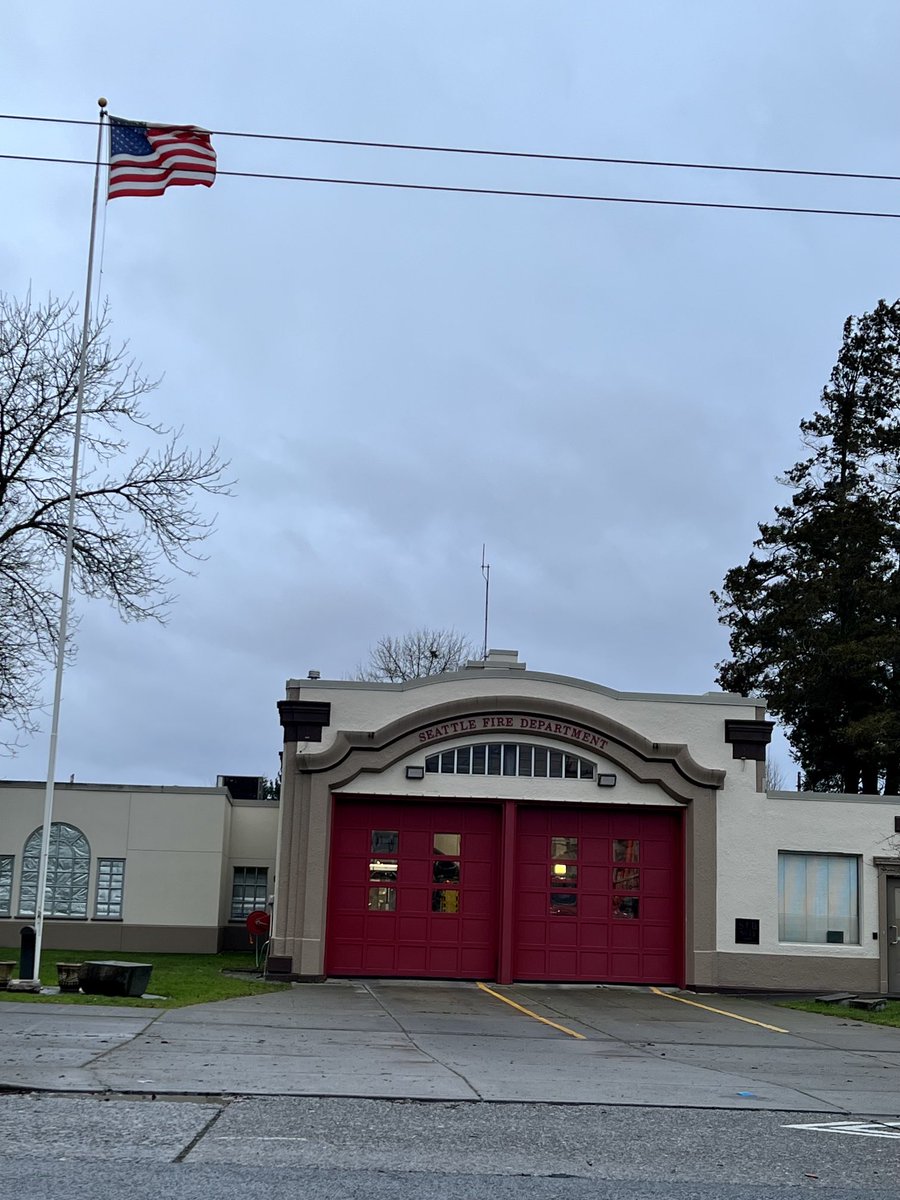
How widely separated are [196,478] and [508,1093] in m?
18.4

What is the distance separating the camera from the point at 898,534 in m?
44.8

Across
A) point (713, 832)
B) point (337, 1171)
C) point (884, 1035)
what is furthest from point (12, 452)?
point (337, 1171)

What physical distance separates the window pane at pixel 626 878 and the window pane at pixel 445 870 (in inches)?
113

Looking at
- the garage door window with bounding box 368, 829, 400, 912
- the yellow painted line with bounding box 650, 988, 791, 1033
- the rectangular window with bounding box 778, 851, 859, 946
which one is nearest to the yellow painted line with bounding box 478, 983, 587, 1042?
the garage door window with bounding box 368, 829, 400, 912

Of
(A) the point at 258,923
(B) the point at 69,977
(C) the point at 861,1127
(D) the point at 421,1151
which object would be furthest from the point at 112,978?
(C) the point at 861,1127

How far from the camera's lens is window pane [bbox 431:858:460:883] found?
2469cm

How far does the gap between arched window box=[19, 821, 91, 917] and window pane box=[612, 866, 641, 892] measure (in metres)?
11.1

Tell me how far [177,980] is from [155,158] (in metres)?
12.3

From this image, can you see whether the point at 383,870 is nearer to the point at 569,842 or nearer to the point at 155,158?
the point at 569,842

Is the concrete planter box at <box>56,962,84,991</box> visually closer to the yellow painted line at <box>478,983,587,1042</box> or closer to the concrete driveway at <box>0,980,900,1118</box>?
the concrete driveway at <box>0,980,900,1118</box>

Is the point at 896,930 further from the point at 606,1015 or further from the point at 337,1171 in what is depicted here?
the point at 337,1171

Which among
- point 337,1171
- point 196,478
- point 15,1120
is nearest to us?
point 337,1171

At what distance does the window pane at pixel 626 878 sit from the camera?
24.9 metres

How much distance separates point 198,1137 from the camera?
8.41 metres
